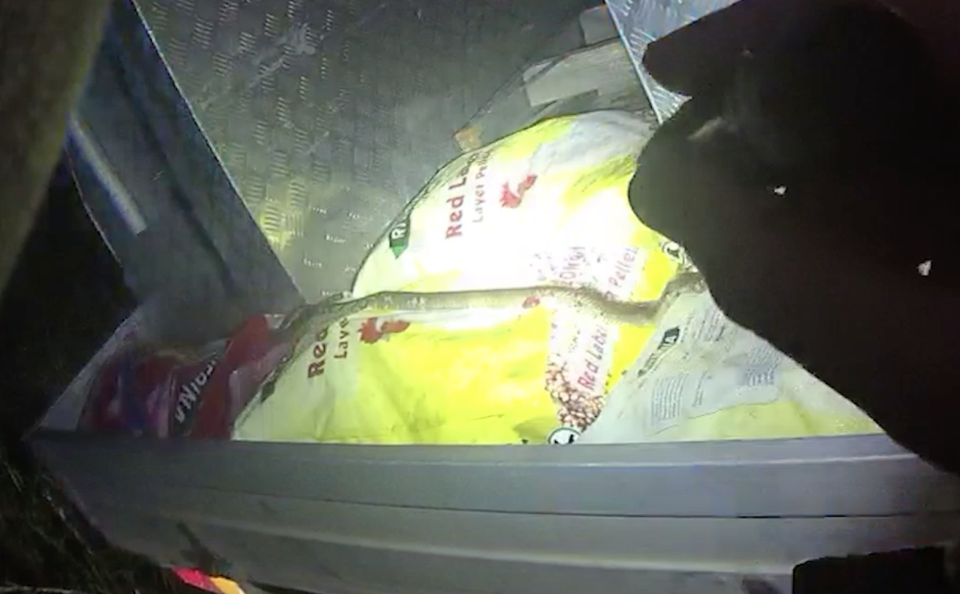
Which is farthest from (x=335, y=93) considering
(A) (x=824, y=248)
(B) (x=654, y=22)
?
(A) (x=824, y=248)

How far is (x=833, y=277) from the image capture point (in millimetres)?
612

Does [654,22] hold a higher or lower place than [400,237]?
higher

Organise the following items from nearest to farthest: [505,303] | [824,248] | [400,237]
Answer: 1. [824,248]
2. [505,303]
3. [400,237]

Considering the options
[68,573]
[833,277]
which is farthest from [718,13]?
[68,573]

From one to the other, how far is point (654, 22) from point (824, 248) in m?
0.38

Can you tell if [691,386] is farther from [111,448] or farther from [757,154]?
[111,448]

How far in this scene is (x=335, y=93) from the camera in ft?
3.67

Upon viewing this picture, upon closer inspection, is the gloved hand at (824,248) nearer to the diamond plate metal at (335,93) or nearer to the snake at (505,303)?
the snake at (505,303)

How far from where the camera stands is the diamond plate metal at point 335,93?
3.43 ft

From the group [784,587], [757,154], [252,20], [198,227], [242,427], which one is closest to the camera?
[784,587]

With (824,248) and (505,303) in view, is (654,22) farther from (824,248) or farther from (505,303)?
(824,248)

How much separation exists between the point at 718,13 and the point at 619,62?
0.44 meters

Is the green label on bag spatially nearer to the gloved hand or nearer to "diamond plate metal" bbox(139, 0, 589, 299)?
"diamond plate metal" bbox(139, 0, 589, 299)

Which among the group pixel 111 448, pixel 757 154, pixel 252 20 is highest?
pixel 252 20
